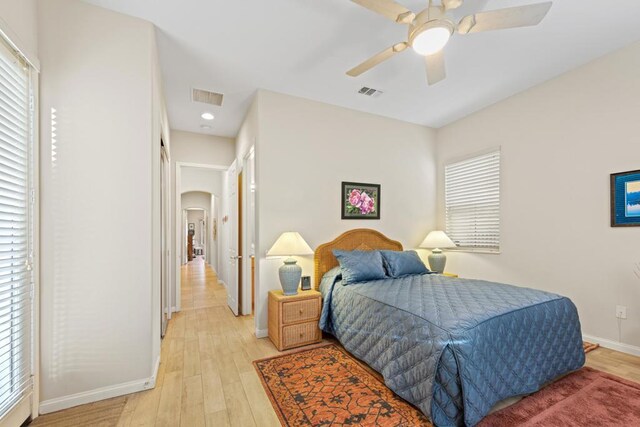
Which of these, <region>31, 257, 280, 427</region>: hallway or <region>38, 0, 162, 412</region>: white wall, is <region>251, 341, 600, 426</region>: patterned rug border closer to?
<region>31, 257, 280, 427</region>: hallway

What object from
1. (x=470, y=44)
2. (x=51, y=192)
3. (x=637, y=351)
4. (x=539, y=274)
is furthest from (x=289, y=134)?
(x=637, y=351)

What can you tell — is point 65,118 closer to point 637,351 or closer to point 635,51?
point 635,51

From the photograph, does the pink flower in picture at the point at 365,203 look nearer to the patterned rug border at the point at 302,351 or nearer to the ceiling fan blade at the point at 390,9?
the patterned rug border at the point at 302,351

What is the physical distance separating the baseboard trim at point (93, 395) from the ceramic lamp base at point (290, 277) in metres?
1.36

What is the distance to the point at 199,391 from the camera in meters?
2.17

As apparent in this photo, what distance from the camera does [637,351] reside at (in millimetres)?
2592

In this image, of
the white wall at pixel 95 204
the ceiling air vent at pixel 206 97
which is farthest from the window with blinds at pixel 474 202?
the white wall at pixel 95 204

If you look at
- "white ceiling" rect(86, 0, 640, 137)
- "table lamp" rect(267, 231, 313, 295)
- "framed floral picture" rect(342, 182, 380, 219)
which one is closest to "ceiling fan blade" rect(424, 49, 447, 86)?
"white ceiling" rect(86, 0, 640, 137)

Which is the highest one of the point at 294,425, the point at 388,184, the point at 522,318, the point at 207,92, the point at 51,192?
the point at 207,92

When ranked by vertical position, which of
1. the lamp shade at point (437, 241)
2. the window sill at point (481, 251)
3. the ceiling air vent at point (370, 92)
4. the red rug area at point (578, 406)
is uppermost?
the ceiling air vent at point (370, 92)

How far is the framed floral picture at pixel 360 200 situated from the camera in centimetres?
378

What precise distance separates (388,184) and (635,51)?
2.67 metres

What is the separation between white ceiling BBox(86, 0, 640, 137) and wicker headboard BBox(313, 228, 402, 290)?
174 cm

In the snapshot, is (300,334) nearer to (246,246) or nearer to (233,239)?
(246,246)
